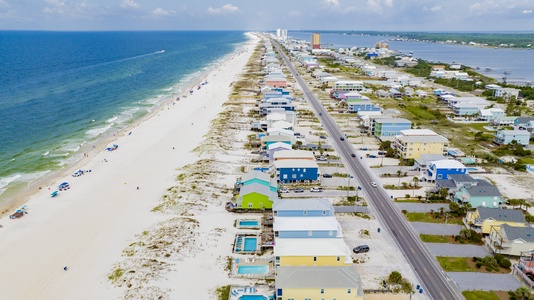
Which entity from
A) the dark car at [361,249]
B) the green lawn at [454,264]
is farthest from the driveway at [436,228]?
the dark car at [361,249]

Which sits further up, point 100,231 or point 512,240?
point 512,240

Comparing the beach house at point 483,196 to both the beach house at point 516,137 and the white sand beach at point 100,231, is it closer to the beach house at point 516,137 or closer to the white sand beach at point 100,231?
the white sand beach at point 100,231

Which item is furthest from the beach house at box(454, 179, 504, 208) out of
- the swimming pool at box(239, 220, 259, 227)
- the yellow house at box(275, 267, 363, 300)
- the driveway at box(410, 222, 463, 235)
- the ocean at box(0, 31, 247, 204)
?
the ocean at box(0, 31, 247, 204)

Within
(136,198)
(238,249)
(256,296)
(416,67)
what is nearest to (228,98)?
(136,198)

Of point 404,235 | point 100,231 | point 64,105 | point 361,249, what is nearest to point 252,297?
point 361,249

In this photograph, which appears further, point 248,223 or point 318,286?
point 248,223

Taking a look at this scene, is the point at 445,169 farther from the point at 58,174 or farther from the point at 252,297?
the point at 58,174

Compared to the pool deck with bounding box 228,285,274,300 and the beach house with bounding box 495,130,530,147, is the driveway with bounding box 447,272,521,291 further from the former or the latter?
the beach house with bounding box 495,130,530,147
